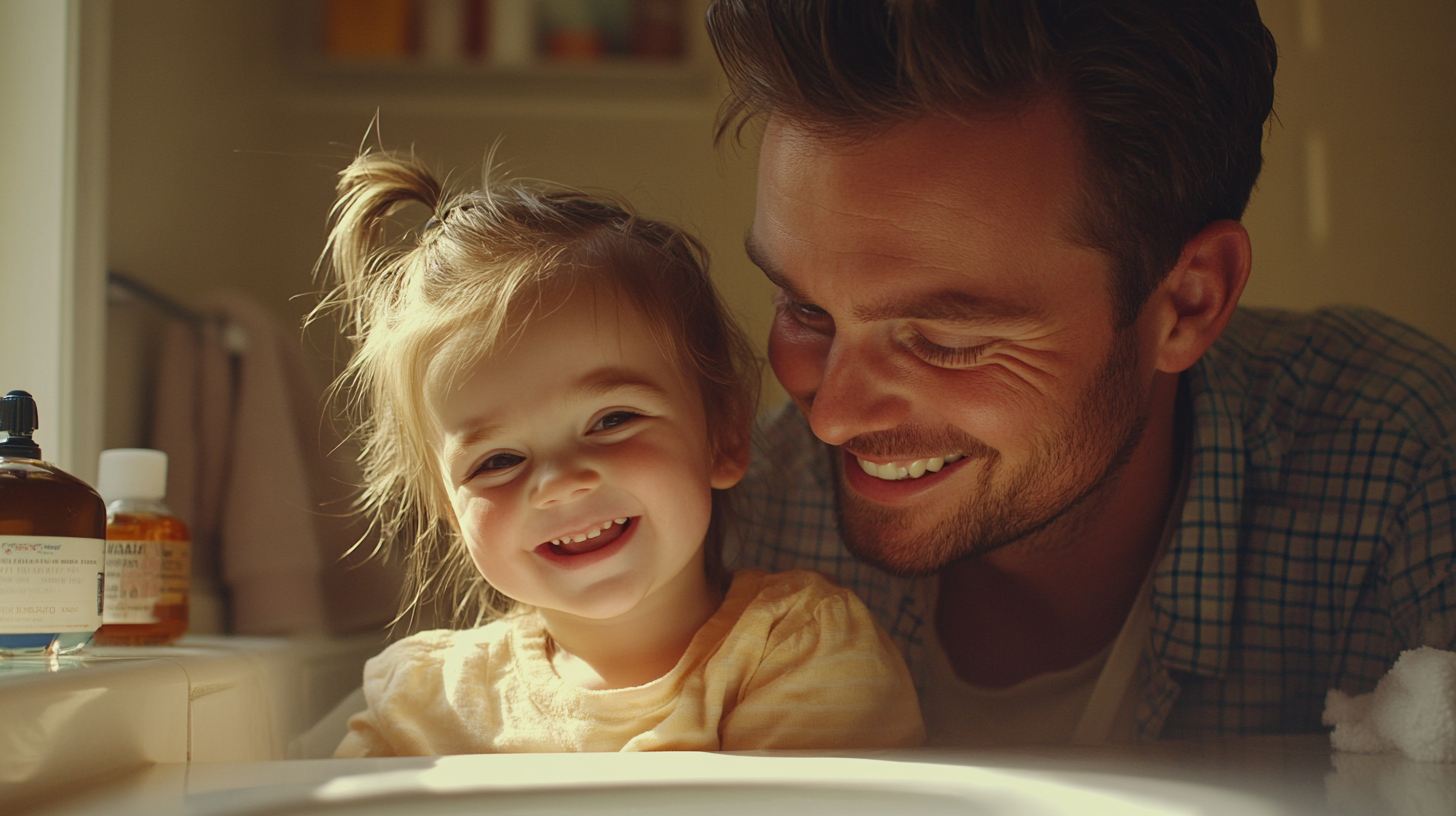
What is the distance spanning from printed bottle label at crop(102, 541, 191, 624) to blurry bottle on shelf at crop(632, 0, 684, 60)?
3.02ft

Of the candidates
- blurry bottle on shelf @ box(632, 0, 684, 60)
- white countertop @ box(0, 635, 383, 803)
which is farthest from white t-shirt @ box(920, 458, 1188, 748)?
blurry bottle on shelf @ box(632, 0, 684, 60)

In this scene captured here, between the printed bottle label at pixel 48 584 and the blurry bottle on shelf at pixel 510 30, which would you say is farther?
the blurry bottle on shelf at pixel 510 30

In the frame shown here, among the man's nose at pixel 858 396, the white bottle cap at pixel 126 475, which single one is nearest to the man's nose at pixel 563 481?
the man's nose at pixel 858 396

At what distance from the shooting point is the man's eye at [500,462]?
91cm

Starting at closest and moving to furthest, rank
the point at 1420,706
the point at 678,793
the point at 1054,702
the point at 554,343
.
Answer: the point at 678,793 → the point at 1420,706 → the point at 554,343 → the point at 1054,702

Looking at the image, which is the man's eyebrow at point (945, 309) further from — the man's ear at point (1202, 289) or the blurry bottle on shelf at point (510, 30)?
the blurry bottle on shelf at point (510, 30)

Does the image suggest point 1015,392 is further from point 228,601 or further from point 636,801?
point 228,601

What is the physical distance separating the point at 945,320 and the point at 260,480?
947 millimetres

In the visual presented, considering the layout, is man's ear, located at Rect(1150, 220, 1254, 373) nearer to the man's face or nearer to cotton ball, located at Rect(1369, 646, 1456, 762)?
the man's face

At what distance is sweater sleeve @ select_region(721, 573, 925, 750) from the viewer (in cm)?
87

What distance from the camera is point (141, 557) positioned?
1.01 metres

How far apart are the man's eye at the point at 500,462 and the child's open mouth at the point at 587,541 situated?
77 mm

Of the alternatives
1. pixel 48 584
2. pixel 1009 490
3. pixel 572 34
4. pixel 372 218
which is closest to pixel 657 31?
pixel 572 34

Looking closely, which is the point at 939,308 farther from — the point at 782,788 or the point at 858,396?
the point at 782,788
